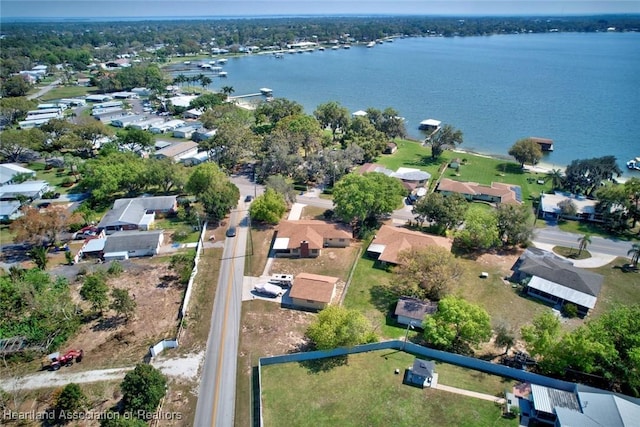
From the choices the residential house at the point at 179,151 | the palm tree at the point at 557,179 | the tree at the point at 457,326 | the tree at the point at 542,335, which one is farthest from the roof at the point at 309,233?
the palm tree at the point at 557,179

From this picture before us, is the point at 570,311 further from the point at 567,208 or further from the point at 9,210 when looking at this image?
the point at 9,210

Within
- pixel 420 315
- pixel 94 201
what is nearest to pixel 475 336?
pixel 420 315

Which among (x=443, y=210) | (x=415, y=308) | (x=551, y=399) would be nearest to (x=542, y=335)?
(x=551, y=399)

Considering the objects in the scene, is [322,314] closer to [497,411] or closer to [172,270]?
[497,411]

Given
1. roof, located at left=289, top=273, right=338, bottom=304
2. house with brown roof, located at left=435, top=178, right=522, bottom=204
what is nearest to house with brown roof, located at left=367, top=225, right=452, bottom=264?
roof, located at left=289, top=273, right=338, bottom=304

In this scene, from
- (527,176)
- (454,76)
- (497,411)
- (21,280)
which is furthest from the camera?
(454,76)

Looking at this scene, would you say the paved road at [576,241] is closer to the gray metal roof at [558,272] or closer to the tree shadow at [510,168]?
the gray metal roof at [558,272]
